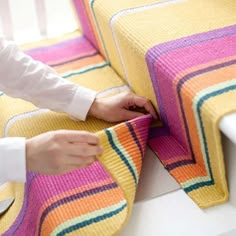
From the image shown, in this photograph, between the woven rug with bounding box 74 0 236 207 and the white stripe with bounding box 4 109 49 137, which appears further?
the white stripe with bounding box 4 109 49 137

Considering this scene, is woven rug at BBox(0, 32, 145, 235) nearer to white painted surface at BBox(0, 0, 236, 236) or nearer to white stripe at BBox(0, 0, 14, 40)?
white painted surface at BBox(0, 0, 236, 236)

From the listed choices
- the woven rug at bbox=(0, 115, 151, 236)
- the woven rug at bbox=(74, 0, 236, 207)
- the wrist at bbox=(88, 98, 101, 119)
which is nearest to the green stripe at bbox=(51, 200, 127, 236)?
the woven rug at bbox=(0, 115, 151, 236)

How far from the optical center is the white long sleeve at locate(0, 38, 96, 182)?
33.9 inches

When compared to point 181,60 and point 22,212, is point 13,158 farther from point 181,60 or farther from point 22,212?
point 181,60

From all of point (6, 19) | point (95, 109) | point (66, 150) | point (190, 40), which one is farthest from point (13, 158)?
point (6, 19)

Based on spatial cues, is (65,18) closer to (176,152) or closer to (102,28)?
(102,28)

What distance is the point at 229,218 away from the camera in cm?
66

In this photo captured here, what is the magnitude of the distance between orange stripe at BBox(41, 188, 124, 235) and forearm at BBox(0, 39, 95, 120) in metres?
0.20

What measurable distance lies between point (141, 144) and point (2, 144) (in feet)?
0.72

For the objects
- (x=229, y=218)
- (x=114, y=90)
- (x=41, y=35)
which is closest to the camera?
(x=229, y=218)

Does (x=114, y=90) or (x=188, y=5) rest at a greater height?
(x=188, y=5)

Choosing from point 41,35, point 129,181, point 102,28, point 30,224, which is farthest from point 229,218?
point 41,35

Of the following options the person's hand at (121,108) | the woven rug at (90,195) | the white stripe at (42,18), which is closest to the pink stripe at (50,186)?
the woven rug at (90,195)

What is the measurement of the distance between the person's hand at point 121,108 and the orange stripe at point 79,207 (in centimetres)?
17
